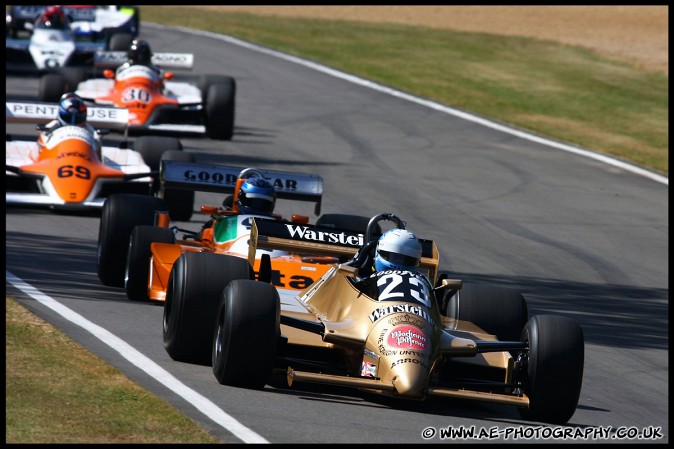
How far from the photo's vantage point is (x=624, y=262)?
59.7 ft

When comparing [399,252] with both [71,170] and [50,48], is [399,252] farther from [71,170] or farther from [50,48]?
[50,48]

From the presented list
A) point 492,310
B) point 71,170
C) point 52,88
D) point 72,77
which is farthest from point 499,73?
point 492,310

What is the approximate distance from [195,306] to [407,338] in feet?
5.60

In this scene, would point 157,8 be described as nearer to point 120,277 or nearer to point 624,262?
point 624,262

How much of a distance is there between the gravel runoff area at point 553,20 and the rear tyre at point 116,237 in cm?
3273

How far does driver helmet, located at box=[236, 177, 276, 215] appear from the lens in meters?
13.3

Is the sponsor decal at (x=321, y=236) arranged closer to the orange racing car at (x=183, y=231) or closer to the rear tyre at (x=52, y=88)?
the orange racing car at (x=183, y=231)

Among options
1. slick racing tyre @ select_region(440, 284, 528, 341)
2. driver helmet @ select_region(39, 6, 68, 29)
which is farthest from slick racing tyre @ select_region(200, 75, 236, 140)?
slick racing tyre @ select_region(440, 284, 528, 341)

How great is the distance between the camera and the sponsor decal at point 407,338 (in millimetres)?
9188

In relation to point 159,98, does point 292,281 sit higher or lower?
higher

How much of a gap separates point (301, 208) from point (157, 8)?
33.2m

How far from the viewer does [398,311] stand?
9461mm

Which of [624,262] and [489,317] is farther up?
[489,317]

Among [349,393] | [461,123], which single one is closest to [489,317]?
[349,393]
